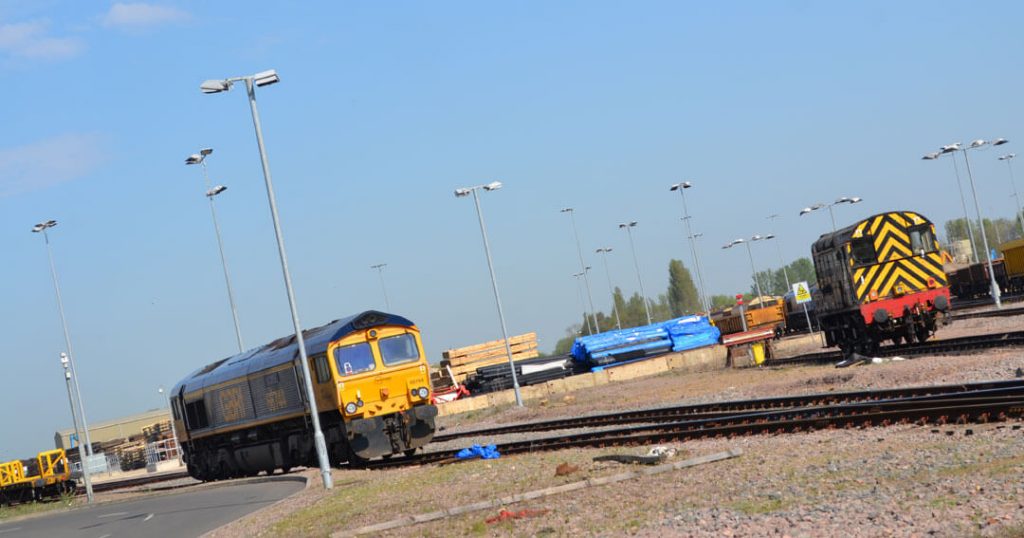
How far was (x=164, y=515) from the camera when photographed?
73.3 ft

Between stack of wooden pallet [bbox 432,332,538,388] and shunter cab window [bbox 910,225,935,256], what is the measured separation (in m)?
29.9

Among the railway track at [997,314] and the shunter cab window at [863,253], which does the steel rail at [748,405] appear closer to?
the shunter cab window at [863,253]

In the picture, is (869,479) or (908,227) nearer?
(869,479)

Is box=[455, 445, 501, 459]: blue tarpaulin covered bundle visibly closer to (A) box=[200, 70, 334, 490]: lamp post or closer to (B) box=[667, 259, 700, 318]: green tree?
(A) box=[200, 70, 334, 490]: lamp post

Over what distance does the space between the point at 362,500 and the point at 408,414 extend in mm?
8239

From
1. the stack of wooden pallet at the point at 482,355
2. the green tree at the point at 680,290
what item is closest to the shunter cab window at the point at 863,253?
the stack of wooden pallet at the point at 482,355

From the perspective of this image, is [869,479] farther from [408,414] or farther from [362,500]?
[408,414]

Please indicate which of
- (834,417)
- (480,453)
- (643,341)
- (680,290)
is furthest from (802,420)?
(680,290)

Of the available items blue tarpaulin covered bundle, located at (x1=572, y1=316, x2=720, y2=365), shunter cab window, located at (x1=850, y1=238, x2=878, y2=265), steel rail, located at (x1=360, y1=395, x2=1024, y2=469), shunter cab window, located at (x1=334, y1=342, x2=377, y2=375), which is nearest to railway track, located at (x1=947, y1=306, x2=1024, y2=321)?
shunter cab window, located at (x1=850, y1=238, x2=878, y2=265)

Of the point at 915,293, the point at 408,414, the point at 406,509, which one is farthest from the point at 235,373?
the point at 915,293

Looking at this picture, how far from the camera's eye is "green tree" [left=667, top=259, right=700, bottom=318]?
13675 centimetres

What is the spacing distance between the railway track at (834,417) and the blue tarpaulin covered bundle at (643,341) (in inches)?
1149

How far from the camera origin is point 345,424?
25.0 metres

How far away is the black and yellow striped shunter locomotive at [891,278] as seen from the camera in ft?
97.6
